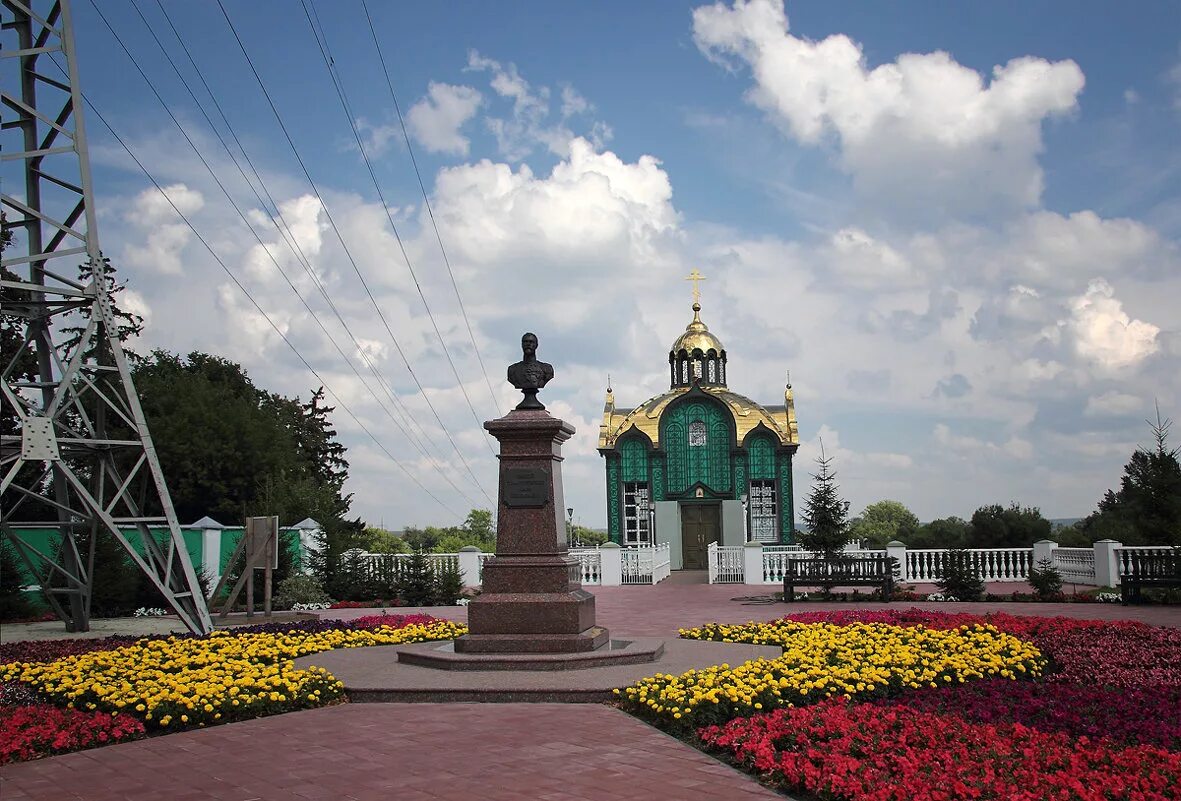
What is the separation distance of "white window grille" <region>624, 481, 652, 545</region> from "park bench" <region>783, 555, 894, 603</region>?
53.5ft

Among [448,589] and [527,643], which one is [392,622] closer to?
[527,643]

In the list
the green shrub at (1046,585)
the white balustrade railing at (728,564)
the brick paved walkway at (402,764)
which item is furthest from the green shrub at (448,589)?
the brick paved walkway at (402,764)

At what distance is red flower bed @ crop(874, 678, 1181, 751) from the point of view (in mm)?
6814

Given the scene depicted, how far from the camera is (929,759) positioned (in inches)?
240

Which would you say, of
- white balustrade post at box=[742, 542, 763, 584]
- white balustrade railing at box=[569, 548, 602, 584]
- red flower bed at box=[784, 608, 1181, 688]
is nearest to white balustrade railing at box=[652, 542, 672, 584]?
white balustrade railing at box=[569, 548, 602, 584]

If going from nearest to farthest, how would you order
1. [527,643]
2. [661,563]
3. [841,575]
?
1. [527,643]
2. [841,575]
3. [661,563]

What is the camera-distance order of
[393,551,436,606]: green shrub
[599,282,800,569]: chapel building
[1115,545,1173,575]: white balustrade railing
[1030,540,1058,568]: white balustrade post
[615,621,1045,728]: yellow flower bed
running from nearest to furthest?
[615,621,1045,728]: yellow flower bed
[393,551,436,606]: green shrub
[1115,545,1173,575]: white balustrade railing
[1030,540,1058,568]: white balustrade post
[599,282,800,569]: chapel building

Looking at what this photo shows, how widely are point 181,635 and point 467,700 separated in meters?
6.21

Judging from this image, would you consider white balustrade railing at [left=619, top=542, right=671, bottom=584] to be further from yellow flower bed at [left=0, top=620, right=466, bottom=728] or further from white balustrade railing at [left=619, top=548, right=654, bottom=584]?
yellow flower bed at [left=0, top=620, right=466, bottom=728]

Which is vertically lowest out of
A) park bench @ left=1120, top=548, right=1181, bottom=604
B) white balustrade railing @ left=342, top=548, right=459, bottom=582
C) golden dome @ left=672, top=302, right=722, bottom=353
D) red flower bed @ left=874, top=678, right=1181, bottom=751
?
red flower bed @ left=874, top=678, right=1181, bottom=751

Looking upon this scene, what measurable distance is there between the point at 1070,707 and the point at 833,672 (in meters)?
1.91

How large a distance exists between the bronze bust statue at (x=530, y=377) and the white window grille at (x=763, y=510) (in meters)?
28.2

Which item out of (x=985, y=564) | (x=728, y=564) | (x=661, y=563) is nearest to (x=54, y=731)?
(x=728, y=564)

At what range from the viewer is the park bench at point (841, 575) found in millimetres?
21719
